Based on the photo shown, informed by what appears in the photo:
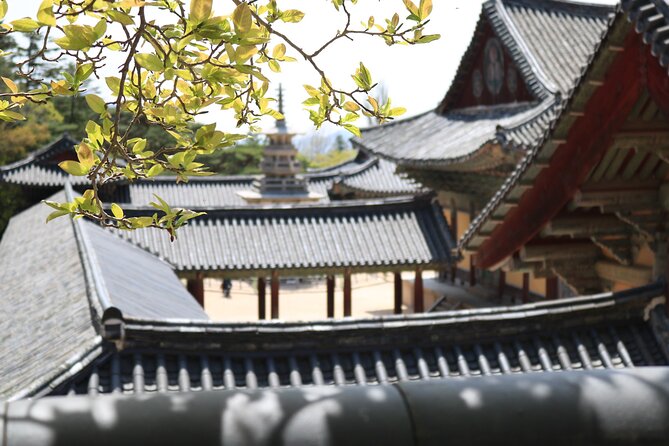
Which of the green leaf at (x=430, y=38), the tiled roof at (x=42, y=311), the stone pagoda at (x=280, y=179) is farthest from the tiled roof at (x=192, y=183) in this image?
the green leaf at (x=430, y=38)

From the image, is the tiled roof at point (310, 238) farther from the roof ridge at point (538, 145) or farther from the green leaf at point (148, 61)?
the green leaf at point (148, 61)

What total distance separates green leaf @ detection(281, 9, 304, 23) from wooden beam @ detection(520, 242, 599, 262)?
12.2 ft

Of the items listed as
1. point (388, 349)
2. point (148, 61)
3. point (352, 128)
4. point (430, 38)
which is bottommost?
point (388, 349)

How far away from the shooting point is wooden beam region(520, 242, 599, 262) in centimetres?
673

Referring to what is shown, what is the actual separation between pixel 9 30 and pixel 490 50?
15276mm

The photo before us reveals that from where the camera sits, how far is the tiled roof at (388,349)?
5.32m

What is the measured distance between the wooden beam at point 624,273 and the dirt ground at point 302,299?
13.3 m

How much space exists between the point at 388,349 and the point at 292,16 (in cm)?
288

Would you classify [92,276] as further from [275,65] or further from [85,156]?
[85,156]

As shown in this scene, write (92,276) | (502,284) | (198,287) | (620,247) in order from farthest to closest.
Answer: (502,284) → (198,287) → (92,276) → (620,247)

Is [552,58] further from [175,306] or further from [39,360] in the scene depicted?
[39,360]

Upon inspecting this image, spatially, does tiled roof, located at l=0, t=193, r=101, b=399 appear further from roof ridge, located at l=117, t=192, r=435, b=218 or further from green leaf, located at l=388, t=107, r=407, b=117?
roof ridge, located at l=117, t=192, r=435, b=218

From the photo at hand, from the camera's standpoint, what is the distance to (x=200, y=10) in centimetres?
252

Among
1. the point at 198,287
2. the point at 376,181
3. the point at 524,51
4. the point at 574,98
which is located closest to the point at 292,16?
the point at 574,98
